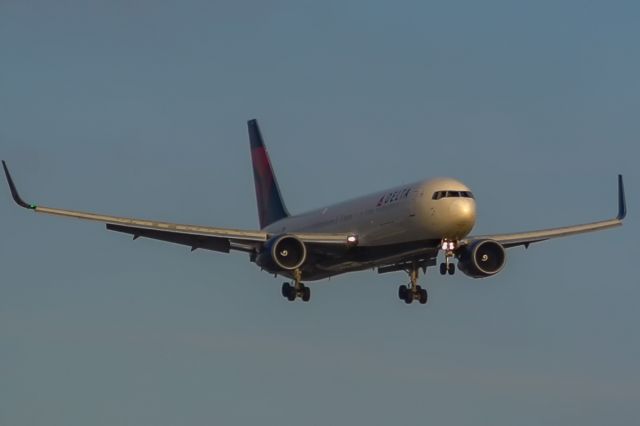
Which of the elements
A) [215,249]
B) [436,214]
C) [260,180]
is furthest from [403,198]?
[260,180]

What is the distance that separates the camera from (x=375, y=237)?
251ft

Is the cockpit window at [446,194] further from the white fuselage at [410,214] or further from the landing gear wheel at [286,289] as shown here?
the landing gear wheel at [286,289]

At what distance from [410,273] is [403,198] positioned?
6.31 meters

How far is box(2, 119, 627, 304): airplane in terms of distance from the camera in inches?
2918

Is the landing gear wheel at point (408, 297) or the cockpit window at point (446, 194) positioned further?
the landing gear wheel at point (408, 297)

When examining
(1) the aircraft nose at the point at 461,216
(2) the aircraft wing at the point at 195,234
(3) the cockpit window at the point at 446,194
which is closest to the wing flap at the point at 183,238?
(2) the aircraft wing at the point at 195,234

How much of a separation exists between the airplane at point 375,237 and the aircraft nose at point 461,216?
0.14 feet

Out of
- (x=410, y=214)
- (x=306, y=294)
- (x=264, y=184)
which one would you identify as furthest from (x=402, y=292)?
(x=264, y=184)

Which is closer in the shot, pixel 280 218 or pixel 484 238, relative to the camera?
pixel 484 238

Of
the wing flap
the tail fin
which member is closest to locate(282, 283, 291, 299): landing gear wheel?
the wing flap

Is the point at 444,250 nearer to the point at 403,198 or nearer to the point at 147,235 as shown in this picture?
the point at 403,198

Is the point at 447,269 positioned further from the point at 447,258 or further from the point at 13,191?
the point at 13,191

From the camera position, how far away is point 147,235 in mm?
79500

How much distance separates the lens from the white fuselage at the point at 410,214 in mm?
73688
